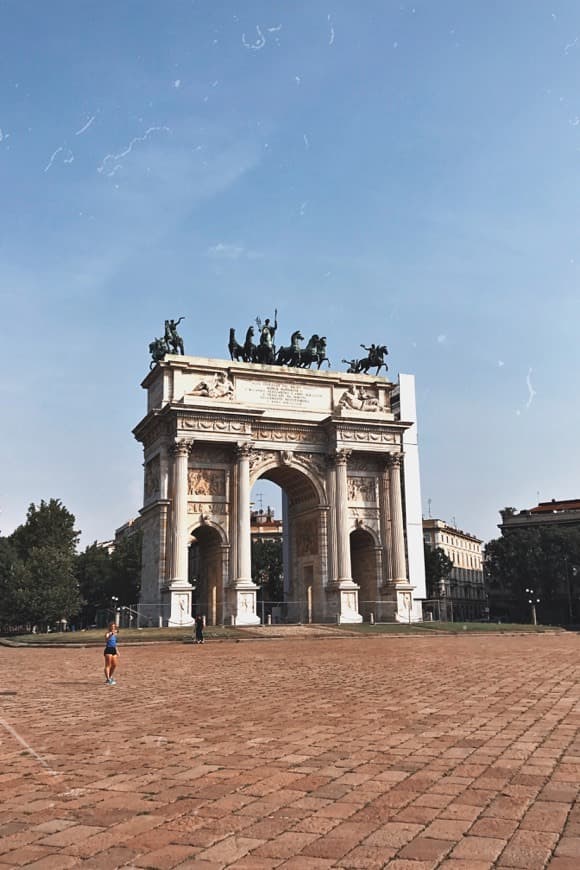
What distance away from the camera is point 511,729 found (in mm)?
9172

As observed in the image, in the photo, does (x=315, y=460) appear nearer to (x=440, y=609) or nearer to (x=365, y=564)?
(x=365, y=564)

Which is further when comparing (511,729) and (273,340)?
(273,340)

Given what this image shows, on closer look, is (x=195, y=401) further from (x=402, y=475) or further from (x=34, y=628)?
(x=34, y=628)

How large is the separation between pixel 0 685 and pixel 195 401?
3135 cm

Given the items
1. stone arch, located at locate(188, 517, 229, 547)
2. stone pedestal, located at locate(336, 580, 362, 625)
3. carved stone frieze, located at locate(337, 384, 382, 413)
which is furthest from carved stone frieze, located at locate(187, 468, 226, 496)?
carved stone frieze, located at locate(337, 384, 382, 413)

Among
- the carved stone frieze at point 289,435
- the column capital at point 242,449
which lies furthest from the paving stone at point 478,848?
the carved stone frieze at point 289,435

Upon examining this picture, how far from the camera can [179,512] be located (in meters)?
45.0

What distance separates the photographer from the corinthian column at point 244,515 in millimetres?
46281

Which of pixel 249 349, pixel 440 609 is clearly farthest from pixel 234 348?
pixel 440 609

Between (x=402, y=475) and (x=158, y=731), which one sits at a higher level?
(x=402, y=475)

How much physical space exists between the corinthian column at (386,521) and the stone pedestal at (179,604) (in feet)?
45.7

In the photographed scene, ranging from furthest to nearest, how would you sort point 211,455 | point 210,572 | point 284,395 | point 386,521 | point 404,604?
point 386,521
point 284,395
point 404,604
point 210,572
point 211,455

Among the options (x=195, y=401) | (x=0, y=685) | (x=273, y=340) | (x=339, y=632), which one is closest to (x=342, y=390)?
(x=273, y=340)

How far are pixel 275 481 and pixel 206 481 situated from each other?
8.23 metres
